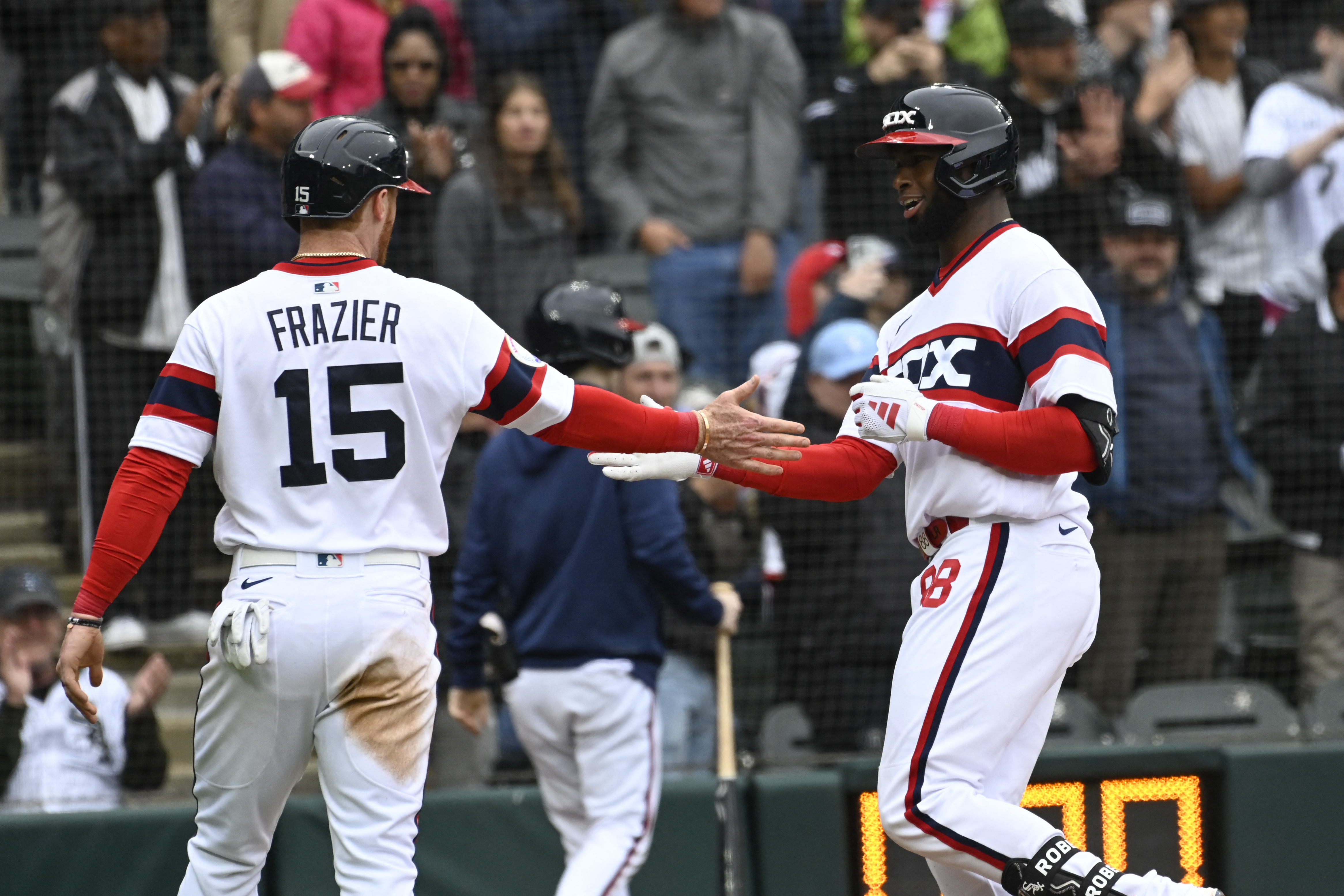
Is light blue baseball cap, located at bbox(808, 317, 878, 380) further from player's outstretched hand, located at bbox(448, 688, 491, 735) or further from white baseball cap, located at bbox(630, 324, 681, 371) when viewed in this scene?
player's outstretched hand, located at bbox(448, 688, 491, 735)

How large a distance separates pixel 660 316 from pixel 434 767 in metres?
2.29

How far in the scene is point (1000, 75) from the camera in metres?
7.75

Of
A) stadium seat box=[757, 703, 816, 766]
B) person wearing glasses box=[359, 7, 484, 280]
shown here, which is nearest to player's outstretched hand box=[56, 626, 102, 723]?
stadium seat box=[757, 703, 816, 766]

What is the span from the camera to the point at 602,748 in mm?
4887

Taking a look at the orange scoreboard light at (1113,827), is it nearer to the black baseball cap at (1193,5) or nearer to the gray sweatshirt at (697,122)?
the gray sweatshirt at (697,122)

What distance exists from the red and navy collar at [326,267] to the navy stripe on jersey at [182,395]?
0.99 feet

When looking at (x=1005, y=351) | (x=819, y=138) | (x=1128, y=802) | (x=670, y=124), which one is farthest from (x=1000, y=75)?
(x=1005, y=351)

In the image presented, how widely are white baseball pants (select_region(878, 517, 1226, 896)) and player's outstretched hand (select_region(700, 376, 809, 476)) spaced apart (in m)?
0.45

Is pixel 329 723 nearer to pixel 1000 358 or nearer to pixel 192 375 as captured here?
pixel 192 375

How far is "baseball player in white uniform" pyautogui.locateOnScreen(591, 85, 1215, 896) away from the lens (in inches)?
136

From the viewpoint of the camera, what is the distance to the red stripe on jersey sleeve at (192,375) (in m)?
3.54

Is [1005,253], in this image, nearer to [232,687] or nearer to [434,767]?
[232,687]

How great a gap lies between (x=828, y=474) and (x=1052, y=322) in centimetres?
65

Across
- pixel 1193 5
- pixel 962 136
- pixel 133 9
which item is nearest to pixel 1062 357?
pixel 962 136
